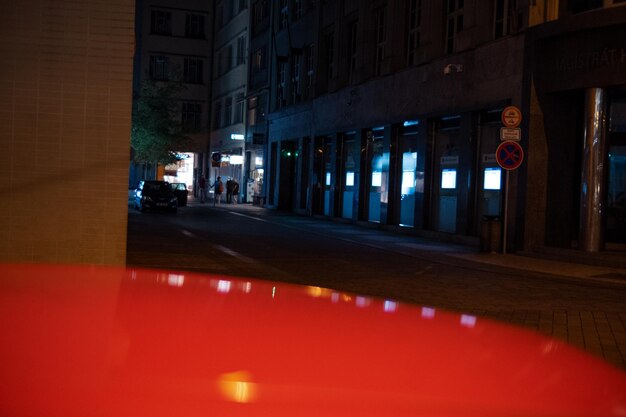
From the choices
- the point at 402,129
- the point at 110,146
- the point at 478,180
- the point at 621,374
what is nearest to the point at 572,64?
the point at 478,180

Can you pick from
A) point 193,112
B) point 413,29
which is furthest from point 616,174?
point 193,112

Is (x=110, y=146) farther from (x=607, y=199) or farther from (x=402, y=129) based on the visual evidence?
(x=402, y=129)

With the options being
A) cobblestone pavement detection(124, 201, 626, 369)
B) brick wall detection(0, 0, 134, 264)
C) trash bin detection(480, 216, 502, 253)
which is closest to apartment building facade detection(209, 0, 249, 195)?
trash bin detection(480, 216, 502, 253)

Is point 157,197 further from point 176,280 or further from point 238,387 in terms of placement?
point 238,387

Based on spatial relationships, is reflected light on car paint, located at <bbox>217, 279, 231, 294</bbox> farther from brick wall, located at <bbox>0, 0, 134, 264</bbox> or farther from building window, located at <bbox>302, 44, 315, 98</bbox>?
building window, located at <bbox>302, 44, 315, 98</bbox>

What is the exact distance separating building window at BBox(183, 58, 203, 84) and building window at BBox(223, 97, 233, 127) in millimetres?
6812

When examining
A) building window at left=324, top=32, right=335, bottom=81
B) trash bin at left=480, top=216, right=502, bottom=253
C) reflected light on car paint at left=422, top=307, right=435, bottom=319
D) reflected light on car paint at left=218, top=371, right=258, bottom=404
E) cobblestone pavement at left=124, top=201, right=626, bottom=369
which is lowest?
cobblestone pavement at left=124, top=201, right=626, bottom=369

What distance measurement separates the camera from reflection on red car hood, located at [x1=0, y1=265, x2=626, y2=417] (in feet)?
6.82

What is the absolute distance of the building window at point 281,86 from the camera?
4178cm

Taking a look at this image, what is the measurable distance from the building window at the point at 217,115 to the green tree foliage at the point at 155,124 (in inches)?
242

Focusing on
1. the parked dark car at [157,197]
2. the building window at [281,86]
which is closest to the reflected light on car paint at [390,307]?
the parked dark car at [157,197]

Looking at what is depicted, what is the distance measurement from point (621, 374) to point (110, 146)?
906cm

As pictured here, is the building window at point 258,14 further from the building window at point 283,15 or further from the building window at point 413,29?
the building window at point 413,29

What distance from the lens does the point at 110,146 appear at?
10.9 meters
